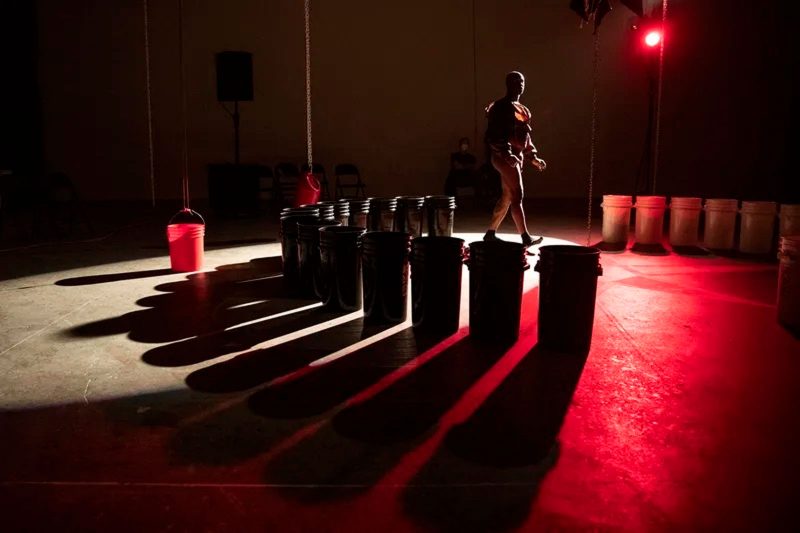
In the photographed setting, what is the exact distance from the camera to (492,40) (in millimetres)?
11789

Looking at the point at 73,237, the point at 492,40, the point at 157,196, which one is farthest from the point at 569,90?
the point at 73,237

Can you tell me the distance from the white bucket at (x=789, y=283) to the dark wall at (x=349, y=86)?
8.90m

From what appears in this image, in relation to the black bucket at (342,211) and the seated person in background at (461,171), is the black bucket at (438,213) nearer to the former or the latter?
the black bucket at (342,211)

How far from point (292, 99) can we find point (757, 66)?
8.01 meters

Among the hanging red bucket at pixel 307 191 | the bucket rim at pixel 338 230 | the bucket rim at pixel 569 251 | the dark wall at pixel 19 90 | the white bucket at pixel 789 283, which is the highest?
the dark wall at pixel 19 90

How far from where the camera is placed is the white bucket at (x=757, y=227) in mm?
5758

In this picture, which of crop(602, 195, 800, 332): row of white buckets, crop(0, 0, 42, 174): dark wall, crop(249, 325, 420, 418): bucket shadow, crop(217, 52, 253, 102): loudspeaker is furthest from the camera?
crop(0, 0, 42, 174): dark wall

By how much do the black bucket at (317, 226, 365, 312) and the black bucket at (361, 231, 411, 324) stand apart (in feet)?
0.67

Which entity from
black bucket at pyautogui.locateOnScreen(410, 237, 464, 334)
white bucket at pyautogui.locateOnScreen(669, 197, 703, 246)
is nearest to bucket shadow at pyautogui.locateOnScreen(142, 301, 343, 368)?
black bucket at pyautogui.locateOnScreen(410, 237, 464, 334)

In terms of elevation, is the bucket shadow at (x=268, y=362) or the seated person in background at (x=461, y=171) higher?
the seated person in background at (x=461, y=171)

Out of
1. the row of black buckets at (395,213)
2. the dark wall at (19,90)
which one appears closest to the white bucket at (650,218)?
the row of black buckets at (395,213)

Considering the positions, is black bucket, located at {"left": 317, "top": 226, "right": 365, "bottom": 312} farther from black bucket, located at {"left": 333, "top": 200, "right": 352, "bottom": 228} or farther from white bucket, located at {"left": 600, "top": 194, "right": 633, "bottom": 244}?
white bucket, located at {"left": 600, "top": 194, "right": 633, "bottom": 244}

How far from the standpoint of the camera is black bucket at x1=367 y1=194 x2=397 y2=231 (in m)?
5.48

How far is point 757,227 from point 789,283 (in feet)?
9.17
